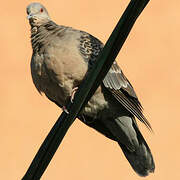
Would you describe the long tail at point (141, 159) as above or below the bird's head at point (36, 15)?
below

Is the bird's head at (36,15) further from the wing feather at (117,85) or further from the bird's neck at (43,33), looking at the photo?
the wing feather at (117,85)

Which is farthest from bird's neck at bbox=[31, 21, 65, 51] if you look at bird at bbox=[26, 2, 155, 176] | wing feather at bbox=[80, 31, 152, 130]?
wing feather at bbox=[80, 31, 152, 130]

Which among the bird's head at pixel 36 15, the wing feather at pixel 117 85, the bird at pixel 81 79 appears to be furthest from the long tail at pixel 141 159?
the bird's head at pixel 36 15

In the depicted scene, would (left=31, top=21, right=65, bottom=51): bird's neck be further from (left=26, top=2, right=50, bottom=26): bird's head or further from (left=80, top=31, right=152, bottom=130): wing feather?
(left=80, top=31, right=152, bottom=130): wing feather

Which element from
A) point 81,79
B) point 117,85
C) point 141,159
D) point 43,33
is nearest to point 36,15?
point 43,33

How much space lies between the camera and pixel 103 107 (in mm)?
4543

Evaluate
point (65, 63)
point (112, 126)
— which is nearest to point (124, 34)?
point (65, 63)

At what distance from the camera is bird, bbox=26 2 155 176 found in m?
4.21

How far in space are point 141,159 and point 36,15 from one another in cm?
162

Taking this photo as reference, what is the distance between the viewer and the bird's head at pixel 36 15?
15.4 feet

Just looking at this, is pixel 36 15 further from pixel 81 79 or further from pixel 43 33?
pixel 81 79

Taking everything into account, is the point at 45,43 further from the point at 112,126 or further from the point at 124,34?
the point at 124,34

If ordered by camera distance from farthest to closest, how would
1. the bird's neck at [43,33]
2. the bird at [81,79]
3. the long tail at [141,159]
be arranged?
1. the long tail at [141,159]
2. the bird's neck at [43,33]
3. the bird at [81,79]

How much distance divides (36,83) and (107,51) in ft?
6.66
